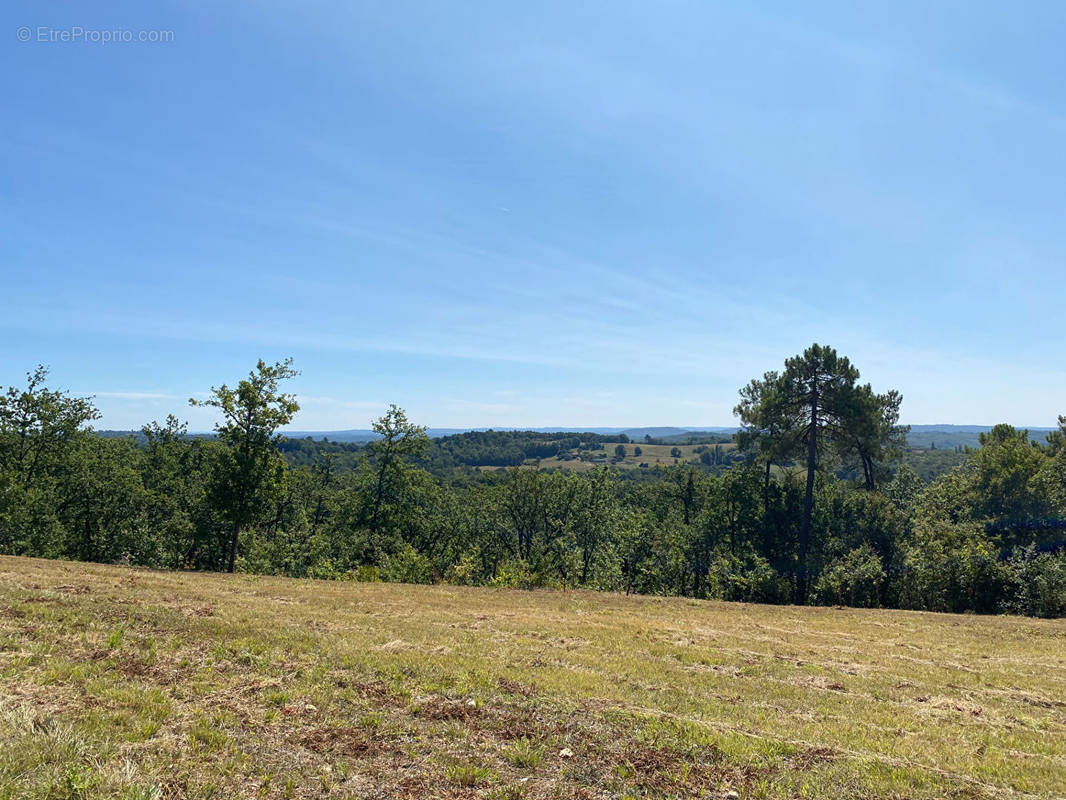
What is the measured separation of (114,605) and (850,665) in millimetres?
20552

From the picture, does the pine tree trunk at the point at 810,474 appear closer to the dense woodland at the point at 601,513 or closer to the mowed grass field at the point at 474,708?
the dense woodland at the point at 601,513

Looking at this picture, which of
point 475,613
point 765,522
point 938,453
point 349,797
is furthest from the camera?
point 938,453

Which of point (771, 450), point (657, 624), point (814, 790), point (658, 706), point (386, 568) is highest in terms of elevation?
point (771, 450)

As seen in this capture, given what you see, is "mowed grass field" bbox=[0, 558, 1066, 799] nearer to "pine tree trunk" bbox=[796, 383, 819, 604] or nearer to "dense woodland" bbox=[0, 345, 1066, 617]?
"dense woodland" bbox=[0, 345, 1066, 617]

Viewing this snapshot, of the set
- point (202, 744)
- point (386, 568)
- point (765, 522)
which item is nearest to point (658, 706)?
point (202, 744)

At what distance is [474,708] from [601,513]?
44783 millimetres

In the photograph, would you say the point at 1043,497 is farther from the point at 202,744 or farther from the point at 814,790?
the point at 202,744

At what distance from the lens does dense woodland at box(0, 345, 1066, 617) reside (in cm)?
3003

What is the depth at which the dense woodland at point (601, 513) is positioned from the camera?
30031 millimetres

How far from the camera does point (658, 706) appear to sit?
10.0m

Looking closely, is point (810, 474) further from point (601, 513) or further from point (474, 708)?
point (474, 708)

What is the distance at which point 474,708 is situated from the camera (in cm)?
922

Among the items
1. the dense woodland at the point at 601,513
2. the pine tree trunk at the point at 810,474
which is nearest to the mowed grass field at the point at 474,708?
the dense woodland at the point at 601,513

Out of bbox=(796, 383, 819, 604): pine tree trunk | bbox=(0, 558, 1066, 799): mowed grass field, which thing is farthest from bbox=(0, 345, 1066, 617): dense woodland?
bbox=(0, 558, 1066, 799): mowed grass field
